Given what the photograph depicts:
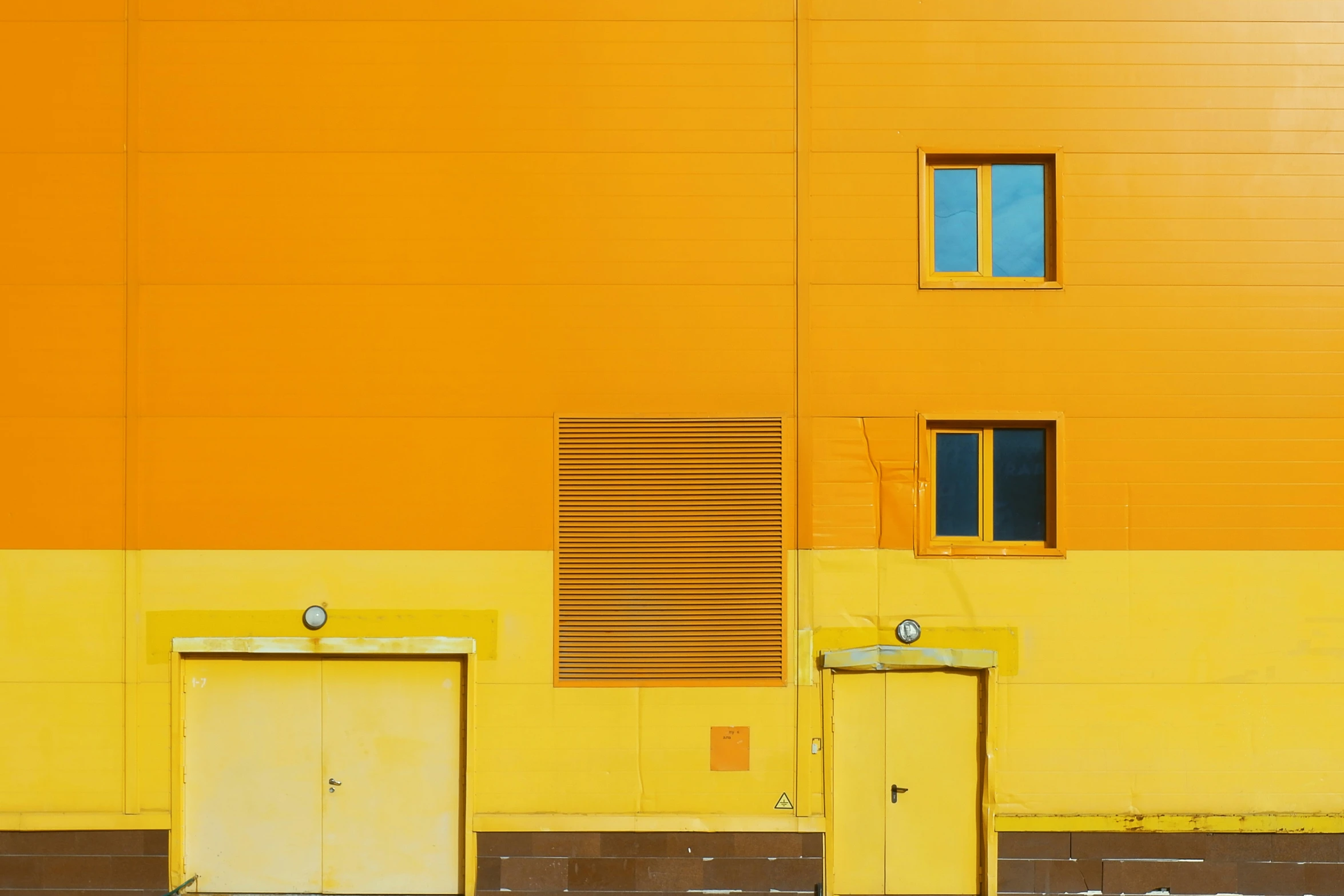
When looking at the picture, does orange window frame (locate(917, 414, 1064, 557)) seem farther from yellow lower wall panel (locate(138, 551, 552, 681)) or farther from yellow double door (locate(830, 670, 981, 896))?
yellow lower wall panel (locate(138, 551, 552, 681))

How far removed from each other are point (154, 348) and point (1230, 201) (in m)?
9.89

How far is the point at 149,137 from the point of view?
292 inches

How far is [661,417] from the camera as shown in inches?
292

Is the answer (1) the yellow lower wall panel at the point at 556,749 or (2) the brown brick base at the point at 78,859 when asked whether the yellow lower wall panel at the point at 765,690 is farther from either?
(2) the brown brick base at the point at 78,859

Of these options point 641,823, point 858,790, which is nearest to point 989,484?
point 858,790

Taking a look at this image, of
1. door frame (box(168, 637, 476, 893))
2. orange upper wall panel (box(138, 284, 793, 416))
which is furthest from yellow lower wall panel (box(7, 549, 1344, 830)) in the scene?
orange upper wall panel (box(138, 284, 793, 416))

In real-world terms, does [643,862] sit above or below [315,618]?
below

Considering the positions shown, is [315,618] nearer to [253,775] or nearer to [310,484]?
[310,484]

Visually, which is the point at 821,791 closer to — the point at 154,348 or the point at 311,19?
the point at 154,348

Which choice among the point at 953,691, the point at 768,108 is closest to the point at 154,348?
the point at 768,108

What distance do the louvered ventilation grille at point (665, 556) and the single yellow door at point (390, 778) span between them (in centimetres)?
137

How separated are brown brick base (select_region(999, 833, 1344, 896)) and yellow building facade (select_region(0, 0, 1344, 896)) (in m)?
0.04

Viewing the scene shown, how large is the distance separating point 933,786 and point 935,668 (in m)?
1.06

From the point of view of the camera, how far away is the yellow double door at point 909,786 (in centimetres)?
738
